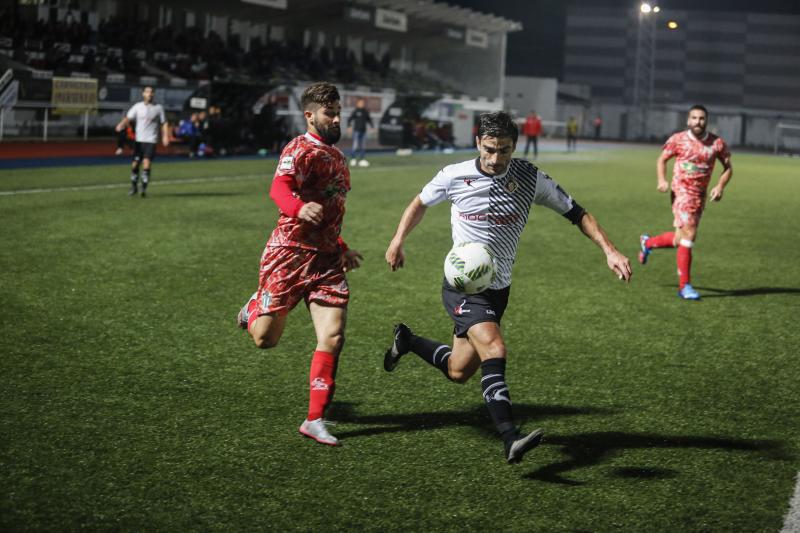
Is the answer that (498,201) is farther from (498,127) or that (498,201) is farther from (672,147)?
(672,147)

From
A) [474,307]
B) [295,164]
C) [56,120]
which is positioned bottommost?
[474,307]

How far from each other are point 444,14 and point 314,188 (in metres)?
53.6

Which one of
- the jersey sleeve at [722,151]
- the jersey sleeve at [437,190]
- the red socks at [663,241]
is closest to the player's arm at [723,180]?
the jersey sleeve at [722,151]

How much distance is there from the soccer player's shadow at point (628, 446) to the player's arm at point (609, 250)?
95 cm

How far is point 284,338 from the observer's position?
25.4 ft

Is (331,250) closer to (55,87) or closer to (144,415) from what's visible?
(144,415)

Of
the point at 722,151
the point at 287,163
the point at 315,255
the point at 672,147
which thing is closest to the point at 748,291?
the point at 722,151

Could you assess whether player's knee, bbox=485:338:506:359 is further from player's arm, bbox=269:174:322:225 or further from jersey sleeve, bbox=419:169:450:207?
player's arm, bbox=269:174:322:225

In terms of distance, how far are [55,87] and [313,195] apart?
85.7ft

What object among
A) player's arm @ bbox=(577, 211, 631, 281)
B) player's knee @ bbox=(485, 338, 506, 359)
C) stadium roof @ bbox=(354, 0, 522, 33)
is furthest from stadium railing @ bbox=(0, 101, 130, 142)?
player's knee @ bbox=(485, 338, 506, 359)

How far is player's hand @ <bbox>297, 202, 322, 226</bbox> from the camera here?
4977 millimetres

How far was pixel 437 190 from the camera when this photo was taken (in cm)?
538

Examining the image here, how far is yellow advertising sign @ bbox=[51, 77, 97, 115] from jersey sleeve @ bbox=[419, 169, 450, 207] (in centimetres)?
2611

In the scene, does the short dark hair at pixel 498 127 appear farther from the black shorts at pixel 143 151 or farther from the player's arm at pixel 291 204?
the black shorts at pixel 143 151
